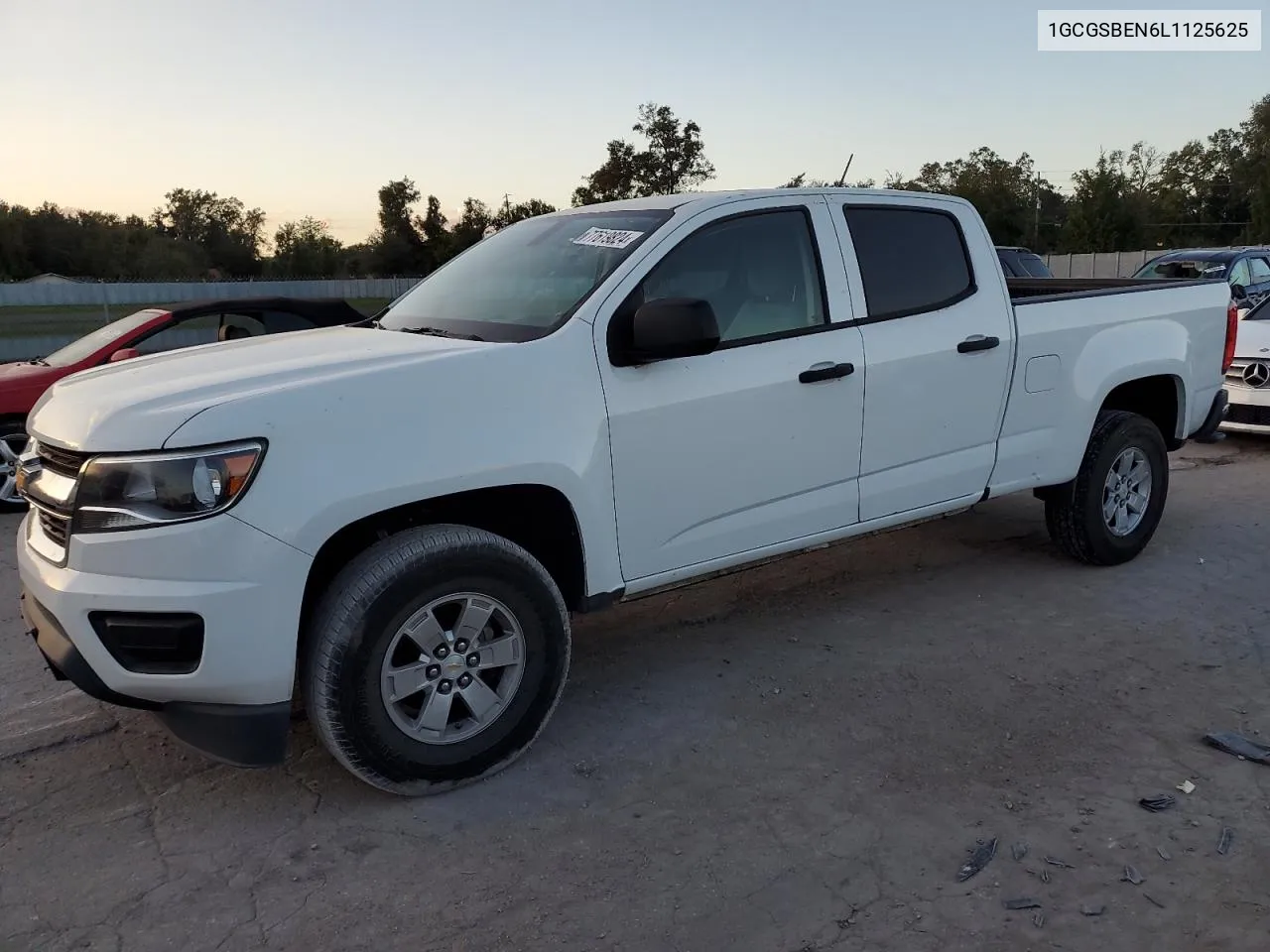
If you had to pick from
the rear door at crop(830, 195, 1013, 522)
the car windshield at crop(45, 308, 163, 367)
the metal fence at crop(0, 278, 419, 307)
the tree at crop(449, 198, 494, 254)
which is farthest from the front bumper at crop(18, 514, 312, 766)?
the tree at crop(449, 198, 494, 254)

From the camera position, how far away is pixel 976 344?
474cm

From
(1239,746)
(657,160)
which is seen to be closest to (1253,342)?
(1239,746)

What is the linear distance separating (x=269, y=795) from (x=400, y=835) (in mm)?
551

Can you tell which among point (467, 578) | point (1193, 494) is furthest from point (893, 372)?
point (1193, 494)

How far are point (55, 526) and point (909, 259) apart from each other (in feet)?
11.5

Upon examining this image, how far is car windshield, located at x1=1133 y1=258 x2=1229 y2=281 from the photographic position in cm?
1379

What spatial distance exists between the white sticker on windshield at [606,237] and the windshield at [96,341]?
514cm

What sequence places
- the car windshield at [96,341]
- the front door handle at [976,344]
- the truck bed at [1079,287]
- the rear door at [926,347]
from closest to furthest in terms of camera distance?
the rear door at [926,347] < the front door handle at [976,344] < the truck bed at [1079,287] < the car windshield at [96,341]

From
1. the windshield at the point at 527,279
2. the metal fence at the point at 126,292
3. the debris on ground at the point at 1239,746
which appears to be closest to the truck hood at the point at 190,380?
the windshield at the point at 527,279

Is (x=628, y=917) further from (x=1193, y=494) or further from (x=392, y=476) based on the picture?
(x=1193, y=494)

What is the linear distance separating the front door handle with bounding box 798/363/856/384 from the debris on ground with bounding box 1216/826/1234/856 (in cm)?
204

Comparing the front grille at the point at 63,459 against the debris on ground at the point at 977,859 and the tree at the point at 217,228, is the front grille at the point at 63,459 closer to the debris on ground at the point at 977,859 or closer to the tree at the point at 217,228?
the debris on ground at the point at 977,859

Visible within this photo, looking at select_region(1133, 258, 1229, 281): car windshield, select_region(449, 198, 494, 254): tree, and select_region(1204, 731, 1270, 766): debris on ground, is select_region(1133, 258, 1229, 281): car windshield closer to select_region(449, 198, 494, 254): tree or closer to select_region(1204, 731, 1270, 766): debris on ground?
select_region(1204, 731, 1270, 766): debris on ground

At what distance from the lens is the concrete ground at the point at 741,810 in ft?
9.16
